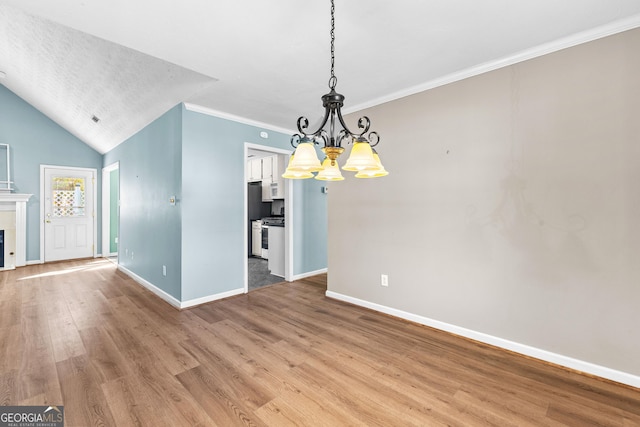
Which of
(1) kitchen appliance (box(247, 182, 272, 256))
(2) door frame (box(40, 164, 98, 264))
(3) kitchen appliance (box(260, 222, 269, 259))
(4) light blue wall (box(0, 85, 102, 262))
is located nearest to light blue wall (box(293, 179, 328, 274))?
(3) kitchen appliance (box(260, 222, 269, 259))

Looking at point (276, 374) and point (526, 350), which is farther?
point (526, 350)

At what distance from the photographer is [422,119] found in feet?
9.73

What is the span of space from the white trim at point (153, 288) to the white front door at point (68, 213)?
2.34m

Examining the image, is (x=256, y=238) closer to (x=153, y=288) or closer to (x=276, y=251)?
(x=276, y=251)

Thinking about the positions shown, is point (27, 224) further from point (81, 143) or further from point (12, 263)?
point (81, 143)

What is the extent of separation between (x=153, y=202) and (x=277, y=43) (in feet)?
10.6

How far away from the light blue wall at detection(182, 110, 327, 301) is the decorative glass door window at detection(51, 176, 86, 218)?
5260 millimetres

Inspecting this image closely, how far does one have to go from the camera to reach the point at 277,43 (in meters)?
2.22

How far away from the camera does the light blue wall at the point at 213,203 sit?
3.54m

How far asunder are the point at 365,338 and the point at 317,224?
2703 millimetres

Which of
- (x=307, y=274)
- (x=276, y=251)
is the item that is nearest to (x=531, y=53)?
(x=307, y=274)

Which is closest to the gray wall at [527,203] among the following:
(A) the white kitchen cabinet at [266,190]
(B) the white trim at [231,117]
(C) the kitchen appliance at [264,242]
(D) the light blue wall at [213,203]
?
(B) the white trim at [231,117]

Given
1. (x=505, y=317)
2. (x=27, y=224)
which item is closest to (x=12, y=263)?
(x=27, y=224)

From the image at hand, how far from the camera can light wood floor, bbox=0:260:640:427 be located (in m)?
1.70
